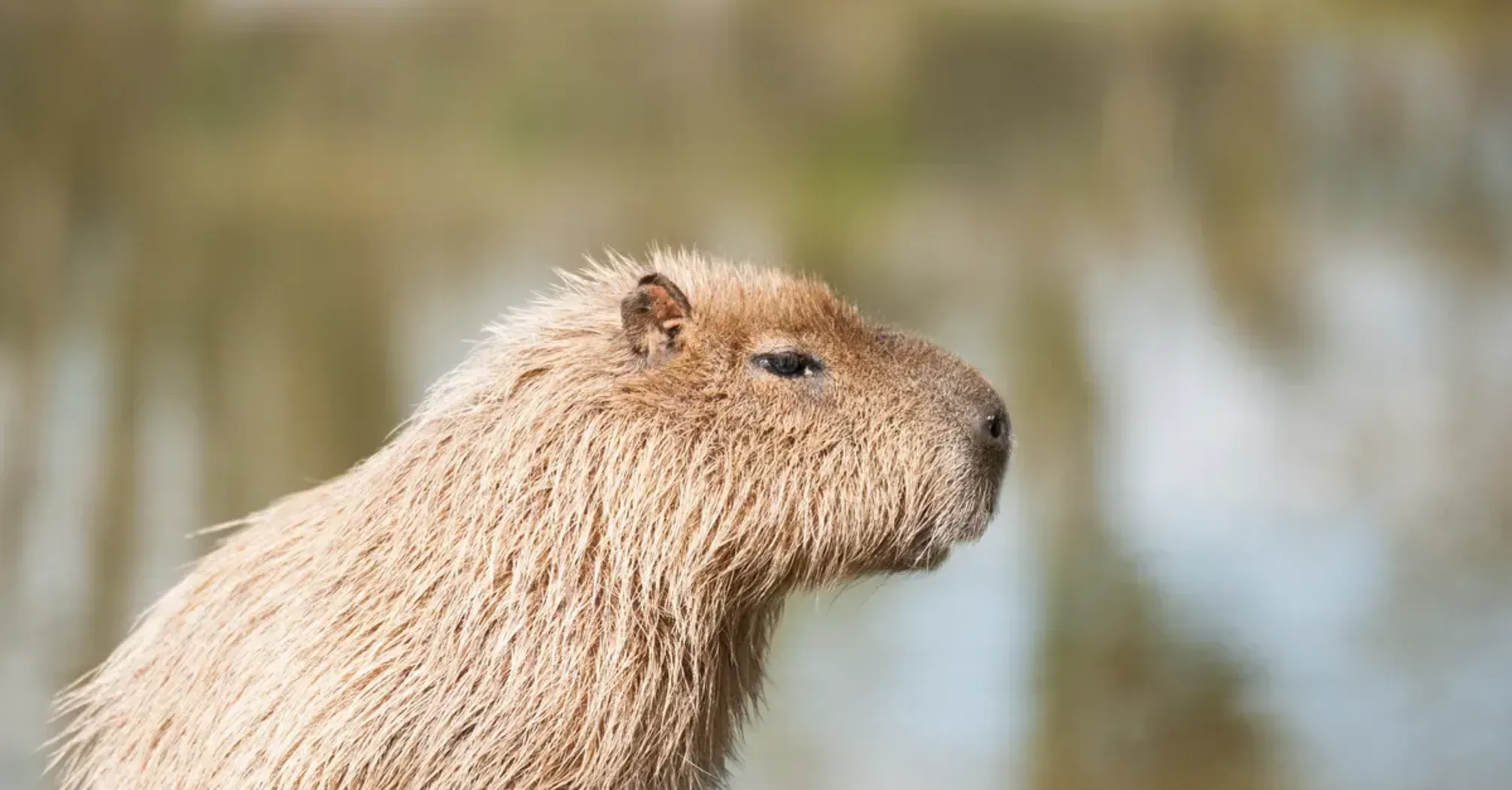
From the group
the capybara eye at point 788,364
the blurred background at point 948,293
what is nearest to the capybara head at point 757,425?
the capybara eye at point 788,364

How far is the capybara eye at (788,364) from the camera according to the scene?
1.75m

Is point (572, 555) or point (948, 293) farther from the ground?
point (948, 293)

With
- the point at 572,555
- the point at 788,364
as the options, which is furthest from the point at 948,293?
the point at 572,555

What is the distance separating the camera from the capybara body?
1581 mm

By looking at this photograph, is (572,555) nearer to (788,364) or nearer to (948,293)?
(788,364)

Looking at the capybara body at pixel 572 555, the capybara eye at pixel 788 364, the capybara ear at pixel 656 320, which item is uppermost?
the capybara ear at pixel 656 320

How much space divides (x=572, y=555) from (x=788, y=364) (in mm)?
379

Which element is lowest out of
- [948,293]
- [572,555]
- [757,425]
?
[572,555]

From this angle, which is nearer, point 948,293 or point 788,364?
point 788,364

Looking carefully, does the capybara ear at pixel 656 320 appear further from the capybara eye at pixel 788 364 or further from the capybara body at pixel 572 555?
the capybara eye at pixel 788 364

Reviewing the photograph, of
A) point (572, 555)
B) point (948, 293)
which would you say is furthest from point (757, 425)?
point (948, 293)

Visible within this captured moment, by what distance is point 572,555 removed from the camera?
5.43 feet

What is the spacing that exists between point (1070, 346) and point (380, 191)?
6.96ft

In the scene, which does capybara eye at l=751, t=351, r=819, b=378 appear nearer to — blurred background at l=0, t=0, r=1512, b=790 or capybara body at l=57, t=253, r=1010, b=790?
capybara body at l=57, t=253, r=1010, b=790
